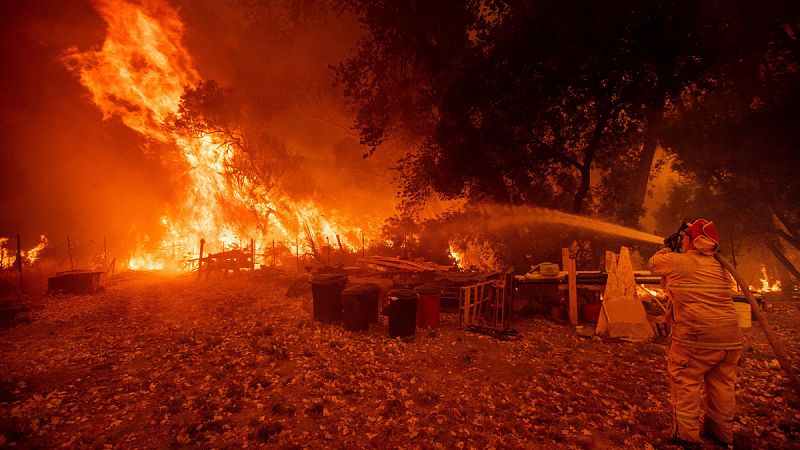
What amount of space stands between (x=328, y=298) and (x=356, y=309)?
133 centimetres

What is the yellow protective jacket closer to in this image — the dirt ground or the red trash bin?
the dirt ground

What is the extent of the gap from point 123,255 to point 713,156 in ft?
139

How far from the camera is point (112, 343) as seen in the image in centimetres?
966

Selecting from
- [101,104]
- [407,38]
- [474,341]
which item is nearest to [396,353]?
[474,341]

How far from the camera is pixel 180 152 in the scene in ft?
106

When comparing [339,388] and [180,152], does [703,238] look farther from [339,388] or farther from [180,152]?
[180,152]

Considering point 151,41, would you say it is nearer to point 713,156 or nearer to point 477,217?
point 477,217

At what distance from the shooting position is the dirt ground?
5332 millimetres

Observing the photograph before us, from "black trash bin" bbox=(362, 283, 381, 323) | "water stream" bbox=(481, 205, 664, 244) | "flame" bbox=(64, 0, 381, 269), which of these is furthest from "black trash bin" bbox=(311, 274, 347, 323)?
"flame" bbox=(64, 0, 381, 269)

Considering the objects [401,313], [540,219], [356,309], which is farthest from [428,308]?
[540,219]

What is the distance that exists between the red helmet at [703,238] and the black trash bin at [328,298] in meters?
8.79

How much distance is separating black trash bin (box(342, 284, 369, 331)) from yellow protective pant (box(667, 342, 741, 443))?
24.1ft

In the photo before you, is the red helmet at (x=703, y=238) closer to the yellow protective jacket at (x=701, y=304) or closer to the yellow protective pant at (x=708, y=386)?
the yellow protective jacket at (x=701, y=304)

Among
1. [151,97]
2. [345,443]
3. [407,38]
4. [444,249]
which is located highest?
[151,97]
